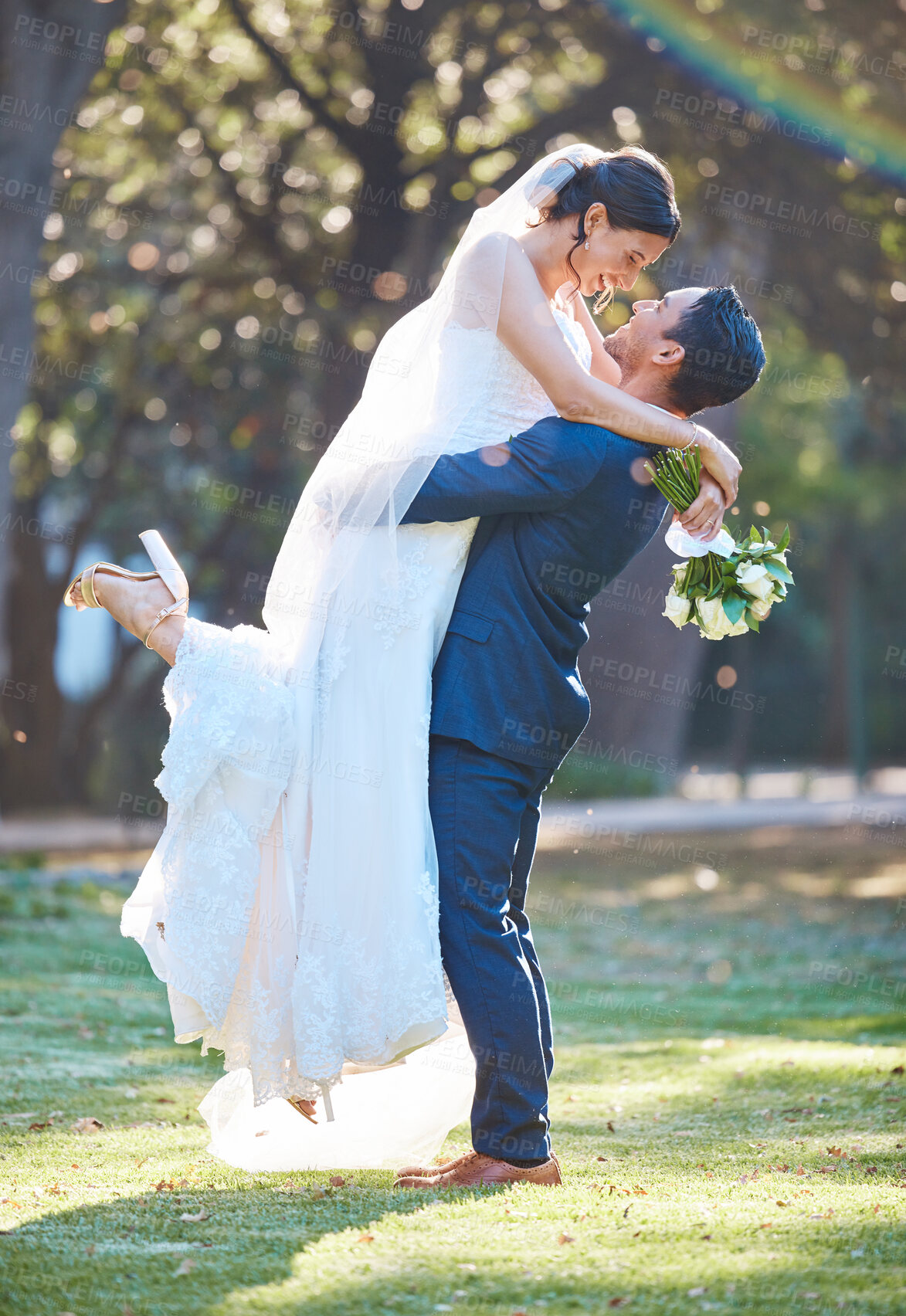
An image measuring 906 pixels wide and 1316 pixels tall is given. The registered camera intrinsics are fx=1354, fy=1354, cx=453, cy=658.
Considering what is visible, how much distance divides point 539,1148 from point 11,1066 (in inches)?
98.1

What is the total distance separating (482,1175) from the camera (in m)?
3.29

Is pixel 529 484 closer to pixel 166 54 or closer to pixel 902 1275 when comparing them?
pixel 902 1275

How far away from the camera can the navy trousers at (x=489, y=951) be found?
10.6 ft

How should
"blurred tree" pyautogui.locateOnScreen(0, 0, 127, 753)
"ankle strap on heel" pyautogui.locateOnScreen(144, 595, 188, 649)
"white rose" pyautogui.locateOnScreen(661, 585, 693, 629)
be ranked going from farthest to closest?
"blurred tree" pyautogui.locateOnScreen(0, 0, 127, 753) < "white rose" pyautogui.locateOnScreen(661, 585, 693, 629) < "ankle strap on heel" pyautogui.locateOnScreen(144, 595, 188, 649)

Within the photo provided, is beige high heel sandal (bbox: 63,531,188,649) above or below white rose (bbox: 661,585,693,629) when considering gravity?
above

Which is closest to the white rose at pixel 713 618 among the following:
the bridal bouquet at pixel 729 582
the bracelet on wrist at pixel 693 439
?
the bridal bouquet at pixel 729 582

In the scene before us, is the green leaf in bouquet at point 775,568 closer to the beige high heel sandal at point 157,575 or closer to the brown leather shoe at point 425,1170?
the beige high heel sandal at point 157,575

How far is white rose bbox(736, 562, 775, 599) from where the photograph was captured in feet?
12.0

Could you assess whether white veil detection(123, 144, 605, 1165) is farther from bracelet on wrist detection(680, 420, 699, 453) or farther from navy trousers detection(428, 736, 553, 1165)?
bracelet on wrist detection(680, 420, 699, 453)

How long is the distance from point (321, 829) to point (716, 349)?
1.51 meters

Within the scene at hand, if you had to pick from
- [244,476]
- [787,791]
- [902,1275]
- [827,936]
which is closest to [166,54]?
[244,476]

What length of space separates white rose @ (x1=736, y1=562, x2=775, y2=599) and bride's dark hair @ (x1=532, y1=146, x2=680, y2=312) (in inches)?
35.1

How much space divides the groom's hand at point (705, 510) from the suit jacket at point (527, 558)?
87 mm

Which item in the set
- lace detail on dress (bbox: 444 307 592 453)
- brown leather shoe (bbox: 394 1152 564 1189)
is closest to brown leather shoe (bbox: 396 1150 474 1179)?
brown leather shoe (bbox: 394 1152 564 1189)
